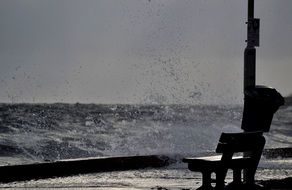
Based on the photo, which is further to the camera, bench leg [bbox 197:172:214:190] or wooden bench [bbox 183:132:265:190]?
bench leg [bbox 197:172:214:190]

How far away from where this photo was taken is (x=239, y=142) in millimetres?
8250

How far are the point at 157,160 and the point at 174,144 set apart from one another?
9844mm

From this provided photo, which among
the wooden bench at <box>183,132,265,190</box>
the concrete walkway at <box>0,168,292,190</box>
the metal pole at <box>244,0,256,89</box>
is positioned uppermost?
the metal pole at <box>244,0,256,89</box>

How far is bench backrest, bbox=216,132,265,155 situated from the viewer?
8.16 metres

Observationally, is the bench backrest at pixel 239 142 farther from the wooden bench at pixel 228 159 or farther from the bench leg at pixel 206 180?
the bench leg at pixel 206 180

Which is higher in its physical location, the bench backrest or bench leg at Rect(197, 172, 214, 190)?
the bench backrest

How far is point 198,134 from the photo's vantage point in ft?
93.7

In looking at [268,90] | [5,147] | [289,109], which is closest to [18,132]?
[5,147]

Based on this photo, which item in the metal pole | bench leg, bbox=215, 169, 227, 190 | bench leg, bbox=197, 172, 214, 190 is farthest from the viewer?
the metal pole

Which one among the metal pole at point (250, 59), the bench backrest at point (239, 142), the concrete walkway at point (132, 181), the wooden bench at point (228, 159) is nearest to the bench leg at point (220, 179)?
the wooden bench at point (228, 159)

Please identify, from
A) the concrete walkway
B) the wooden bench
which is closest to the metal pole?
the concrete walkway

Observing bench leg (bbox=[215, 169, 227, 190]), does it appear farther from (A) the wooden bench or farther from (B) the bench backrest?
(B) the bench backrest

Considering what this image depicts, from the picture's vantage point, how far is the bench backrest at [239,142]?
8.16m

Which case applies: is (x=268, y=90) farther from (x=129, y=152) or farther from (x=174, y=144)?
(x=174, y=144)
